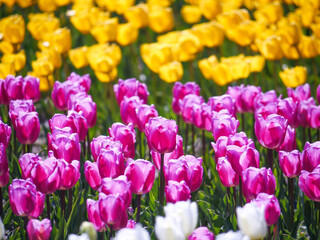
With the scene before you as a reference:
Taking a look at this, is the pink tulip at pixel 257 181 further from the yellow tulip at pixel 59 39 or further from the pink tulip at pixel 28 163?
the yellow tulip at pixel 59 39

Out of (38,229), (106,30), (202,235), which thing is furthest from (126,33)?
(202,235)

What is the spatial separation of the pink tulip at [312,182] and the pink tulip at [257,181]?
15 cm

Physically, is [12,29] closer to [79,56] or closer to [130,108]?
[79,56]

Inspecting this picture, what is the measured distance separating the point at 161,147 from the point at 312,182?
1.99 ft

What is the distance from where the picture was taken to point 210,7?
4.86 m

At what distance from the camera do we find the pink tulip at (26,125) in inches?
96.3

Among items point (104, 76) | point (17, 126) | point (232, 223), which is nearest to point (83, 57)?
point (104, 76)

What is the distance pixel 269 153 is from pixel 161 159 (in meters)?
0.54

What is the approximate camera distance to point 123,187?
1813 millimetres

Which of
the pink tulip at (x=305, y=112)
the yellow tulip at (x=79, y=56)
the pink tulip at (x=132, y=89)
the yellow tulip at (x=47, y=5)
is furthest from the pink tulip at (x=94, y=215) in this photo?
the yellow tulip at (x=47, y=5)

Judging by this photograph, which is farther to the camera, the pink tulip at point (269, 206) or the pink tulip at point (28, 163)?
the pink tulip at point (28, 163)

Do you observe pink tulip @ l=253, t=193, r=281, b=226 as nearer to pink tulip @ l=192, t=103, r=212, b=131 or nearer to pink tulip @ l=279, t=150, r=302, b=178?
pink tulip @ l=279, t=150, r=302, b=178

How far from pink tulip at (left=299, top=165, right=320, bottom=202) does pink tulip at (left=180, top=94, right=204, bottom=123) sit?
0.91 meters

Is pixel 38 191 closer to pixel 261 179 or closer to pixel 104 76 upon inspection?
pixel 261 179
